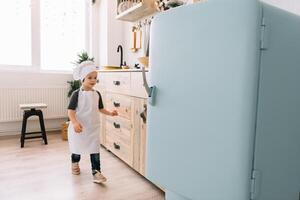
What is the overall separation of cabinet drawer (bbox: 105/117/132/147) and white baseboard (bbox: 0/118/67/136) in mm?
1339

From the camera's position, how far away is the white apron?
1.97 meters

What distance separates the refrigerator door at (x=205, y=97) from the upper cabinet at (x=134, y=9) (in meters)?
1.59

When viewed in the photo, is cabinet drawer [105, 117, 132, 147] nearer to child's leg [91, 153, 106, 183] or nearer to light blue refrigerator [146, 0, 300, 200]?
child's leg [91, 153, 106, 183]

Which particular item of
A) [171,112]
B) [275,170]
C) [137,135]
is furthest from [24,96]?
[275,170]

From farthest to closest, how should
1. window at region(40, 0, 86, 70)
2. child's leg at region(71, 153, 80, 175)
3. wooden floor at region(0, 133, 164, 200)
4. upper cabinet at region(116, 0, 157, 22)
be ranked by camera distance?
window at region(40, 0, 86, 70)
upper cabinet at region(116, 0, 157, 22)
child's leg at region(71, 153, 80, 175)
wooden floor at region(0, 133, 164, 200)

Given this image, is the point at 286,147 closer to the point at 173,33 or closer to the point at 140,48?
the point at 173,33

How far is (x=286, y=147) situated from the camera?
3.20ft

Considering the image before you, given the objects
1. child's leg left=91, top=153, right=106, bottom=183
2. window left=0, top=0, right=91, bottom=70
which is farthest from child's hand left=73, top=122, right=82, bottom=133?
window left=0, top=0, right=91, bottom=70

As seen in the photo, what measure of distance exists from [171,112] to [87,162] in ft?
5.25

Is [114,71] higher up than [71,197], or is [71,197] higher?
[114,71]

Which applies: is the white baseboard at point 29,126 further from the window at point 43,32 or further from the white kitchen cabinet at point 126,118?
the white kitchen cabinet at point 126,118

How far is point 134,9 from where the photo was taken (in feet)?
8.76

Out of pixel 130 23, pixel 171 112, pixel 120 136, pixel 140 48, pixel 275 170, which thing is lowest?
pixel 120 136

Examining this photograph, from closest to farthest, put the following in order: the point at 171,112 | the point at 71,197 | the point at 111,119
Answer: the point at 171,112 < the point at 71,197 < the point at 111,119
